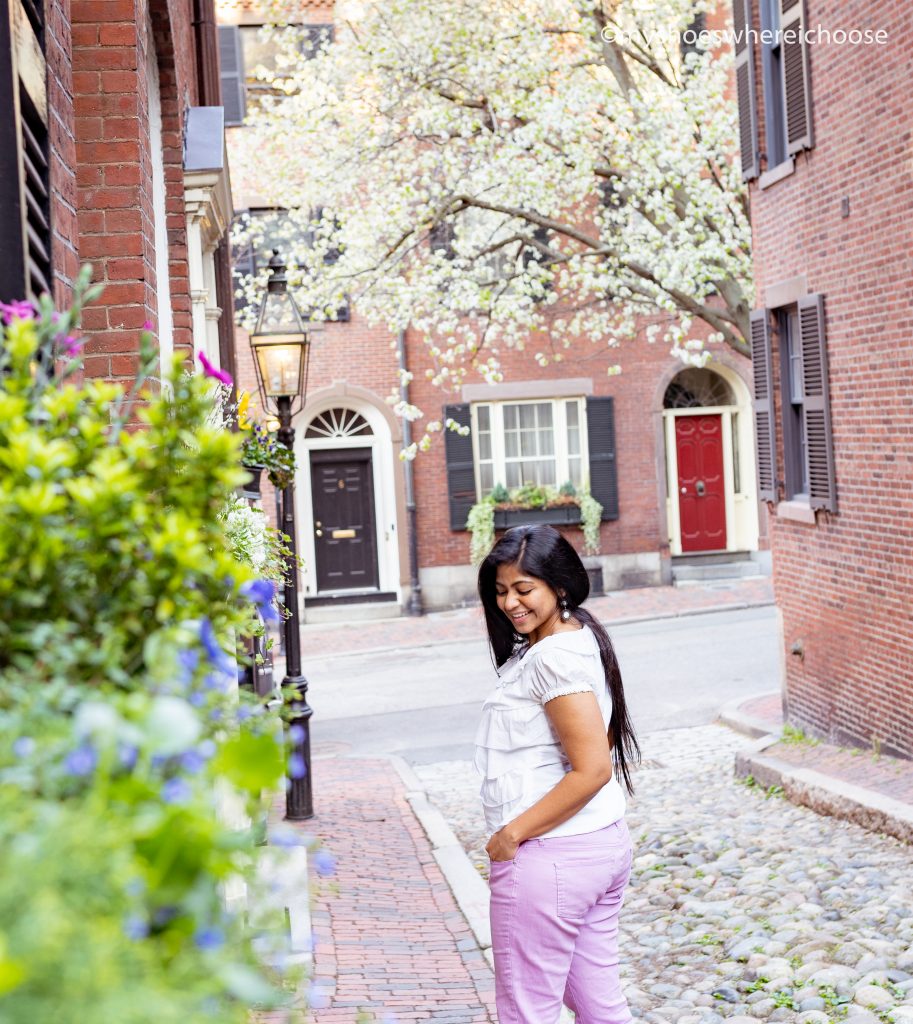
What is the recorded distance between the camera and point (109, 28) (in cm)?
449

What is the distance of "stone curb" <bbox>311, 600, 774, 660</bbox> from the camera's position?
757 inches

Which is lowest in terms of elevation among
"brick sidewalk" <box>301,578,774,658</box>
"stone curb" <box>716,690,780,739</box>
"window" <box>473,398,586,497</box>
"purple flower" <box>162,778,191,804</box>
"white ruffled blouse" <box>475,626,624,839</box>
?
"stone curb" <box>716,690,780,739</box>

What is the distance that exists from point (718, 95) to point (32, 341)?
16669mm

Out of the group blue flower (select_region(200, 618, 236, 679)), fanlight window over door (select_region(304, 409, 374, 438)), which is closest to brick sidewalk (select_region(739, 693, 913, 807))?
blue flower (select_region(200, 618, 236, 679))

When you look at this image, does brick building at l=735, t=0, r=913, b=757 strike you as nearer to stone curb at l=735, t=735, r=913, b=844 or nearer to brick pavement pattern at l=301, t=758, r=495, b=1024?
stone curb at l=735, t=735, r=913, b=844

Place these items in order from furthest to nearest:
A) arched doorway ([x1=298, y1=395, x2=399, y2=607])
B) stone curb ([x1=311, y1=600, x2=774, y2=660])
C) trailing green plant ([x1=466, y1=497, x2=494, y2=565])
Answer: arched doorway ([x1=298, y1=395, x2=399, y2=607]) → trailing green plant ([x1=466, y1=497, x2=494, y2=565]) → stone curb ([x1=311, y1=600, x2=774, y2=660])

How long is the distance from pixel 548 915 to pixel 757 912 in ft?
12.3

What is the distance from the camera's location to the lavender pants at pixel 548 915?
3551 millimetres

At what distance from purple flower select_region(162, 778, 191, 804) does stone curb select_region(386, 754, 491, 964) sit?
5.66 metres

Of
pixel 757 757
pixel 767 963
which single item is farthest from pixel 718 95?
pixel 767 963

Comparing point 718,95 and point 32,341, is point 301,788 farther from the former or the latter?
point 718,95

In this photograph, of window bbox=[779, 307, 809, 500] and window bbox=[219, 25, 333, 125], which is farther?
window bbox=[219, 25, 333, 125]

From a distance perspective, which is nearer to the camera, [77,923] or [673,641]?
[77,923]

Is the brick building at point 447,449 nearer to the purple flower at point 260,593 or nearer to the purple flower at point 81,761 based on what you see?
the purple flower at point 260,593
